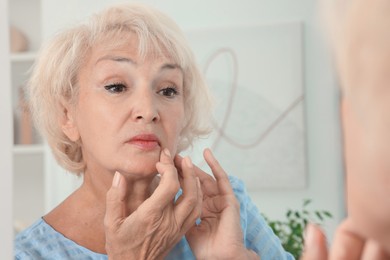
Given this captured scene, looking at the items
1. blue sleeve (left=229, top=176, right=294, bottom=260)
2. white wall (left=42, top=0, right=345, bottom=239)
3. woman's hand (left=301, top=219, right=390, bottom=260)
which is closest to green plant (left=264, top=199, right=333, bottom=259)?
white wall (left=42, top=0, right=345, bottom=239)

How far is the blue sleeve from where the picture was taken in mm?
817

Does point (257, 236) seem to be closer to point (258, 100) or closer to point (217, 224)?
point (217, 224)

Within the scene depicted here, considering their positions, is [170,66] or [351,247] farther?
[170,66]

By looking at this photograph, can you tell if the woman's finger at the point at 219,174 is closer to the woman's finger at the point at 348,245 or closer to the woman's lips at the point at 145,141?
the woman's lips at the point at 145,141

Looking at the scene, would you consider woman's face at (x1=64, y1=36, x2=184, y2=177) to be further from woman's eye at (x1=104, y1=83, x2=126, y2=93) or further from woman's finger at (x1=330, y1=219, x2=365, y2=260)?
woman's finger at (x1=330, y1=219, x2=365, y2=260)

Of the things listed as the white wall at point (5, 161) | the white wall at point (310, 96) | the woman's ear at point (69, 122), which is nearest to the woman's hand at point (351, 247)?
the white wall at point (5, 161)

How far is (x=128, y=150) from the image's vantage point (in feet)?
2.34

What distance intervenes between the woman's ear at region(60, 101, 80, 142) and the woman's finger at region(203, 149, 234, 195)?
0.16m

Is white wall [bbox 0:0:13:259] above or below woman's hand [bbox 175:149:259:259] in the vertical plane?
above

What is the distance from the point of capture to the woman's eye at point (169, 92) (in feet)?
2.47

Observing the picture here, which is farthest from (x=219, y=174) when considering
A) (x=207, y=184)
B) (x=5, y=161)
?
(x=5, y=161)

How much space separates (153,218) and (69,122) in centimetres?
17

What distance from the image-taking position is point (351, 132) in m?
0.19

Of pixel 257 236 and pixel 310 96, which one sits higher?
pixel 310 96
